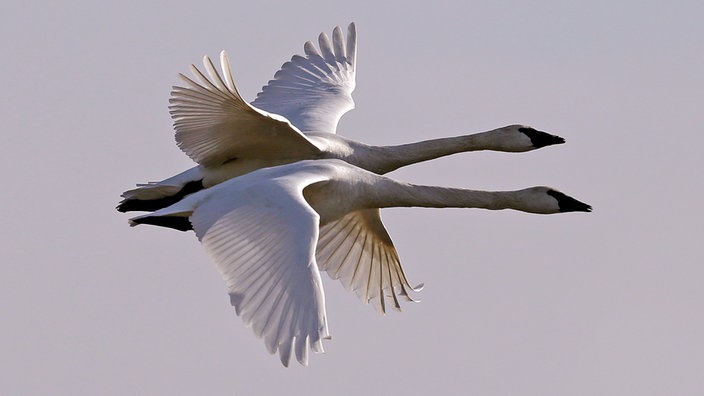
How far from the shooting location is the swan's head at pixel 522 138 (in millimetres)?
24594

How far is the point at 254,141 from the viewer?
22.8 m

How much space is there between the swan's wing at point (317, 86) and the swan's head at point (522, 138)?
1866 millimetres

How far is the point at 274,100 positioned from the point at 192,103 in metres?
3.85

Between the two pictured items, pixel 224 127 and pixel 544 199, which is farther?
pixel 544 199

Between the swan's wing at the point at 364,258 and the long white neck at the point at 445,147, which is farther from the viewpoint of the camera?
the swan's wing at the point at 364,258

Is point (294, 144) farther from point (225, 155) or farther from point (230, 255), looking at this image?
point (230, 255)

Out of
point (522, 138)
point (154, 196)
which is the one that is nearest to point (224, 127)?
point (154, 196)

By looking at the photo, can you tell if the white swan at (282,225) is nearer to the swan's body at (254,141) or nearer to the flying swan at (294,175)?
the flying swan at (294,175)

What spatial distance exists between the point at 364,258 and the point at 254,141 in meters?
2.20

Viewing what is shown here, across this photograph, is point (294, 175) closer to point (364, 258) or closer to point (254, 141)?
point (254, 141)

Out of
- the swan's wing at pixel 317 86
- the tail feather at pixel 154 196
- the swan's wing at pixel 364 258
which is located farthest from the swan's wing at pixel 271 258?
the swan's wing at pixel 317 86

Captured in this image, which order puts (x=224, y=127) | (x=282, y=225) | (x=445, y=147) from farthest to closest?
(x=445, y=147), (x=224, y=127), (x=282, y=225)

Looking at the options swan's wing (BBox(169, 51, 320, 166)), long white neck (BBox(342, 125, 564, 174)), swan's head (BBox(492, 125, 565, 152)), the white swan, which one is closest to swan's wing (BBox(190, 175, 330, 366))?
the white swan

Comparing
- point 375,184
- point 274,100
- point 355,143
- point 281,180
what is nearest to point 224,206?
point 281,180
